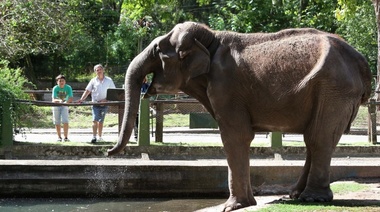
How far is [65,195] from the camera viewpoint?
13055 millimetres

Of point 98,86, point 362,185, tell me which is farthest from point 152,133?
point 362,185

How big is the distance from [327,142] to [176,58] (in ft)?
7.47

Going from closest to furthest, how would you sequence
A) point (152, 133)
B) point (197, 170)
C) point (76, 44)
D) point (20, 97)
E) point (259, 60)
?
1. point (259, 60)
2. point (197, 170)
3. point (20, 97)
4. point (152, 133)
5. point (76, 44)

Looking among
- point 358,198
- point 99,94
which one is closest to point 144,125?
point 99,94

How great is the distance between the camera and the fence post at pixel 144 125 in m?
16.9

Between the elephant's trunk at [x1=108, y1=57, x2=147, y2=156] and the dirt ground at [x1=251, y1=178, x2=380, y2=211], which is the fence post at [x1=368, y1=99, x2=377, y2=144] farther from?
the elephant's trunk at [x1=108, y1=57, x2=147, y2=156]

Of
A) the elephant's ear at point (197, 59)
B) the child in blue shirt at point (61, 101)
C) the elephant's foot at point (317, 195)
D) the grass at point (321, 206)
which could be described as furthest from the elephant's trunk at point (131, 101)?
the child in blue shirt at point (61, 101)

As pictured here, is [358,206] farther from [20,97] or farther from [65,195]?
[20,97]

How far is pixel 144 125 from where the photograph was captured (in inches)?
674

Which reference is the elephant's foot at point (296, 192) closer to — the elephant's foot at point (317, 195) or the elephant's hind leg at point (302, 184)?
the elephant's hind leg at point (302, 184)

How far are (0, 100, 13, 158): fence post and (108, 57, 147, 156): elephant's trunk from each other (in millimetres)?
6820

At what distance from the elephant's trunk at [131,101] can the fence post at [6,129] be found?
6.82m

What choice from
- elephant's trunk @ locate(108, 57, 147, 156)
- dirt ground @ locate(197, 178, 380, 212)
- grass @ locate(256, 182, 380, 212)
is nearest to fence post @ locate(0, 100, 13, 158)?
dirt ground @ locate(197, 178, 380, 212)

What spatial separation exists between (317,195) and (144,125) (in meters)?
7.87
